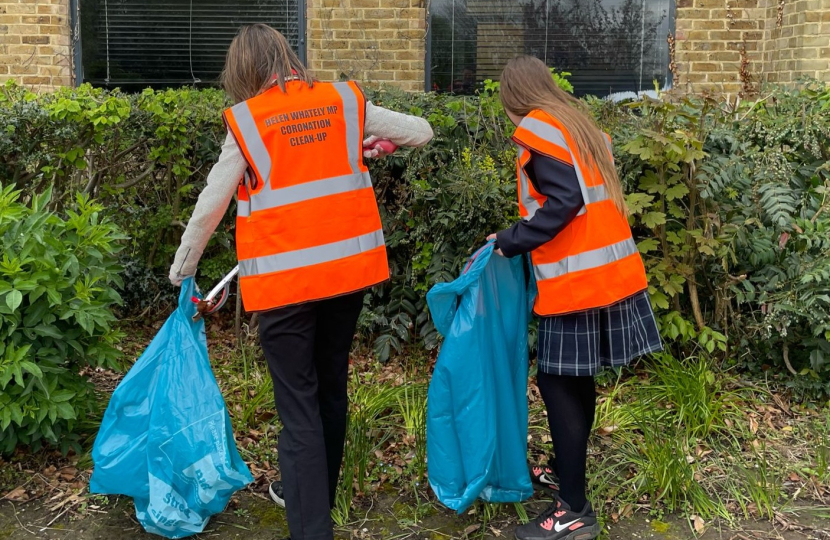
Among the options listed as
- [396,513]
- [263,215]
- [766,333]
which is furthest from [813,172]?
[263,215]

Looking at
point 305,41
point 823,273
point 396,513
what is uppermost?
point 305,41

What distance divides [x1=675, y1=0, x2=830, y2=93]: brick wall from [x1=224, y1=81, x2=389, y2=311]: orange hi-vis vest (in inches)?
219

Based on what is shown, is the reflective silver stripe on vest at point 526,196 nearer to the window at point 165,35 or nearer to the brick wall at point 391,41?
the brick wall at point 391,41

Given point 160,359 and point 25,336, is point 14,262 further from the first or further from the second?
point 160,359

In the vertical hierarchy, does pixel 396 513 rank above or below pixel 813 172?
below

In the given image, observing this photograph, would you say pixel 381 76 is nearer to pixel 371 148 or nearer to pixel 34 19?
pixel 34 19

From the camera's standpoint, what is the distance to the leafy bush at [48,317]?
3.16 metres

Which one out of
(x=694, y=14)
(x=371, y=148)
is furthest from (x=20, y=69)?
(x=694, y=14)

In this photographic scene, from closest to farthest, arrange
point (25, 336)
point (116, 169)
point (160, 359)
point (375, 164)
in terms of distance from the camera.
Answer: point (160, 359)
point (25, 336)
point (375, 164)
point (116, 169)

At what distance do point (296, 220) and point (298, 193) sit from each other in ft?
0.29

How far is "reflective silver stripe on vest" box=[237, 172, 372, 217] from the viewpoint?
2648 mm

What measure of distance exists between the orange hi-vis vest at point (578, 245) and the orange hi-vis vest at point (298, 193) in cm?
62

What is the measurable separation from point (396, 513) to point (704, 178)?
2192mm

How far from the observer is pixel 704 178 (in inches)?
159
